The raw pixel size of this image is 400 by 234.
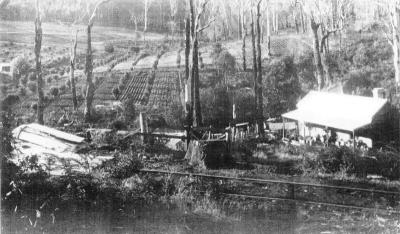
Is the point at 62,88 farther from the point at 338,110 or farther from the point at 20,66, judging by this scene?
the point at 338,110

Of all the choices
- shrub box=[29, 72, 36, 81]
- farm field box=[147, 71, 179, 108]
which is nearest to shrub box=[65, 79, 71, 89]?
shrub box=[29, 72, 36, 81]

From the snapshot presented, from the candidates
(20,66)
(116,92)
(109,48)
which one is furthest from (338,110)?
(109,48)

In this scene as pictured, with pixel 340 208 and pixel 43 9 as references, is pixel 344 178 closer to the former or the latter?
pixel 340 208

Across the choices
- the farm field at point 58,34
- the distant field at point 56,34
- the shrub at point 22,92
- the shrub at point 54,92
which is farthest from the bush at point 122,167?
the shrub at point 54,92

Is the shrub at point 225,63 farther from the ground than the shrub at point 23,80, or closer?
farther from the ground

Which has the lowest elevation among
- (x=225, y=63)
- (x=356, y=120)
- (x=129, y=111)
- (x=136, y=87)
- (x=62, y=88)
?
(x=129, y=111)

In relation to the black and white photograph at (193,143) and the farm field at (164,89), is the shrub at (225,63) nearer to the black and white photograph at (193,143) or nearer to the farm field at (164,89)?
the black and white photograph at (193,143)

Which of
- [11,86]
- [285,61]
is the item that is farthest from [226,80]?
[11,86]
